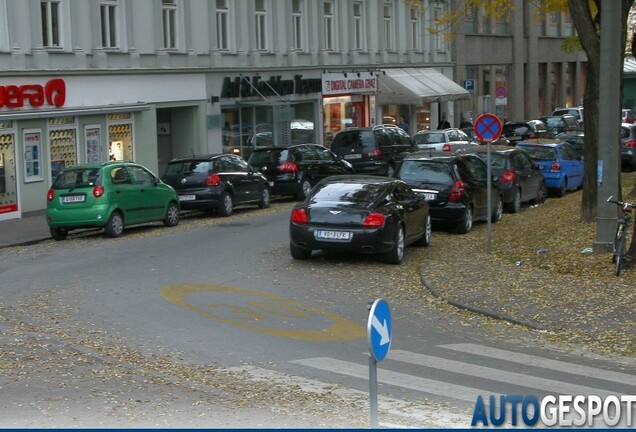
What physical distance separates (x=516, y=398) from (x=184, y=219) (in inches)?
786

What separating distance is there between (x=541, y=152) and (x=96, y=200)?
14.6 metres

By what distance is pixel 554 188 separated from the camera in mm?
32156

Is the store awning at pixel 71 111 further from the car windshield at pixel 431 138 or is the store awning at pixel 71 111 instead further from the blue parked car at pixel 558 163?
the car windshield at pixel 431 138

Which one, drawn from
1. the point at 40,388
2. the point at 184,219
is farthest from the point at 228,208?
the point at 40,388

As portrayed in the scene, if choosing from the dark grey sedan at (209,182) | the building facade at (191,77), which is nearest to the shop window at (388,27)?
the building facade at (191,77)

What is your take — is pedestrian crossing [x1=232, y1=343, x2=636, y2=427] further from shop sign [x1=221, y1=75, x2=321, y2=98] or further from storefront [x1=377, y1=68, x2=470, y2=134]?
storefront [x1=377, y1=68, x2=470, y2=134]

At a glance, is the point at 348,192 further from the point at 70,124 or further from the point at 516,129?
the point at 516,129

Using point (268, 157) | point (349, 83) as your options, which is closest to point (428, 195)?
point (268, 157)

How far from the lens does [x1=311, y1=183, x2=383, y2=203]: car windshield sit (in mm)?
18703

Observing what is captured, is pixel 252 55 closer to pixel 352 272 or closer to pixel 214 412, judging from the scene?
pixel 352 272

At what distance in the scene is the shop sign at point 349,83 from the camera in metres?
46.6

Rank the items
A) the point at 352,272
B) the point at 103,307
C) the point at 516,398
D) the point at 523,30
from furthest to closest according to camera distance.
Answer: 1. the point at 523,30
2. the point at 352,272
3. the point at 103,307
4. the point at 516,398

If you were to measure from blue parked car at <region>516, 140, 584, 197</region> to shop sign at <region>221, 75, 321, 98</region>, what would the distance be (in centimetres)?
1115

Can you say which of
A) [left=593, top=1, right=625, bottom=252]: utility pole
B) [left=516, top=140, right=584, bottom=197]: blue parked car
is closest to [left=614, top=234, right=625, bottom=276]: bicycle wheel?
[left=593, top=1, right=625, bottom=252]: utility pole
